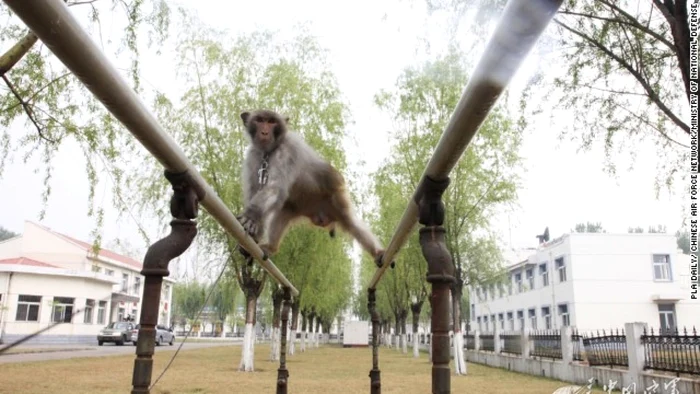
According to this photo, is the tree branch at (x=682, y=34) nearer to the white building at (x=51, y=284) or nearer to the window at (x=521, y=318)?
the white building at (x=51, y=284)

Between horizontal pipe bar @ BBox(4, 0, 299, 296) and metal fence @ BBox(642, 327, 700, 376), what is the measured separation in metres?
8.99

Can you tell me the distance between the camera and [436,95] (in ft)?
47.3

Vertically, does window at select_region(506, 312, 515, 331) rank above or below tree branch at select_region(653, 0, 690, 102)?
below

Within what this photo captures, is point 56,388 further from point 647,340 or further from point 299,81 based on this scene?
point 647,340

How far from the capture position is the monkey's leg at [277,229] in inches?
149

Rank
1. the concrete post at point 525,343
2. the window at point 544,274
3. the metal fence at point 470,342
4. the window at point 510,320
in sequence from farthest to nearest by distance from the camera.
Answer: the window at point 510,320 < the window at point 544,274 < the metal fence at point 470,342 < the concrete post at point 525,343

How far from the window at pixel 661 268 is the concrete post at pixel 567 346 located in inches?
719

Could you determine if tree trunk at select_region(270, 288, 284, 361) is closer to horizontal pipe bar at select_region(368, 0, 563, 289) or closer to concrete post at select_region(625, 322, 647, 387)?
concrete post at select_region(625, 322, 647, 387)

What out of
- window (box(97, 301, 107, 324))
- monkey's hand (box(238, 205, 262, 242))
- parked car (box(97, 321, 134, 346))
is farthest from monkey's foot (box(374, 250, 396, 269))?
window (box(97, 301, 107, 324))

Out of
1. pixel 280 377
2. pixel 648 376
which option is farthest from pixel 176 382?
pixel 648 376

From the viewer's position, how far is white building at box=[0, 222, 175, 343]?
28047mm

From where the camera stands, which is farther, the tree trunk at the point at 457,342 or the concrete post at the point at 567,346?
the tree trunk at the point at 457,342

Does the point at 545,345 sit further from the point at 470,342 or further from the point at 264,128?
the point at 264,128

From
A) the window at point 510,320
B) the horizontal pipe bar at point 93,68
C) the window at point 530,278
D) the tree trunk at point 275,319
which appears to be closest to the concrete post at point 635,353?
the horizontal pipe bar at point 93,68
